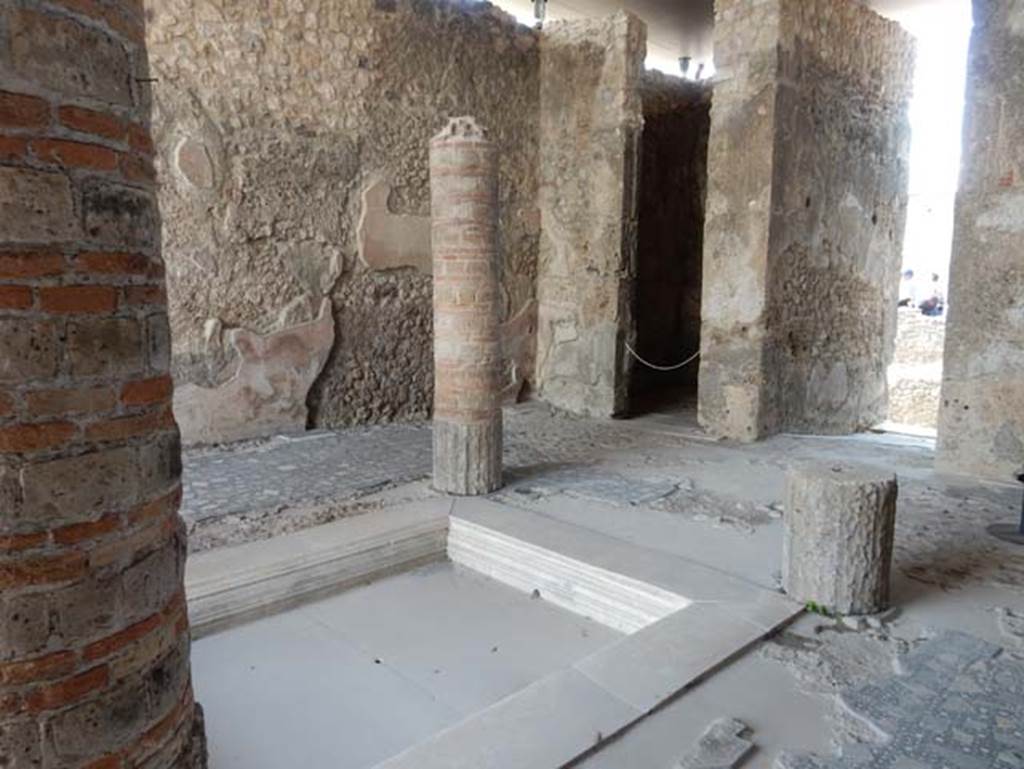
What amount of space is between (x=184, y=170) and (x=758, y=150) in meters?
3.98

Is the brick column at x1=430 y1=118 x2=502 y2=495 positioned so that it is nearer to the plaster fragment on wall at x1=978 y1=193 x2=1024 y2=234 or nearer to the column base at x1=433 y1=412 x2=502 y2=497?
the column base at x1=433 y1=412 x2=502 y2=497

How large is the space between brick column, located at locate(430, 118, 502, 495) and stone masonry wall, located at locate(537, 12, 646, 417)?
245cm

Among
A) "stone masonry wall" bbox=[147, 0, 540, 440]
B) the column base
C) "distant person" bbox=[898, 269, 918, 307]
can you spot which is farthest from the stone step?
"distant person" bbox=[898, 269, 918, 307]

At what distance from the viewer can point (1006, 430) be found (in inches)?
179

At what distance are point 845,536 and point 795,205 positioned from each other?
3.50 metres

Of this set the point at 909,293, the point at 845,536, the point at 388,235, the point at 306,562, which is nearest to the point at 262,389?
the point at 388,235

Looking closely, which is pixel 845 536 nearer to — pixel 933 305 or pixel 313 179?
pixel 313 179

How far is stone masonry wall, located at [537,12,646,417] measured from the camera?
6426 mm

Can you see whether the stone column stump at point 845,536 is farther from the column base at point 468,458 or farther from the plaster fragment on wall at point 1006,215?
the plaster fragment on wall at point 1006,215

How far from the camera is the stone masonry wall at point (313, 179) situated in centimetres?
507

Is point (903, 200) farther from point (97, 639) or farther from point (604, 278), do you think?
point (97, 639)

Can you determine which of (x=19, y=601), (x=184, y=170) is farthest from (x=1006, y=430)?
(x=184, y=170)

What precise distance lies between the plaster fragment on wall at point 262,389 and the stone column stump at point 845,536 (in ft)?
12.7

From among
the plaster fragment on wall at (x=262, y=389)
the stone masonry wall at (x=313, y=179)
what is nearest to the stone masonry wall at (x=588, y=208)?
the stone masonry wall at (x=313, y=179)
